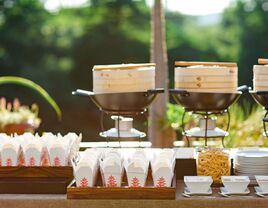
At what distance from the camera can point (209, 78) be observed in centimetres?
281

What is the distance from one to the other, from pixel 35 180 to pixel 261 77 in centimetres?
104

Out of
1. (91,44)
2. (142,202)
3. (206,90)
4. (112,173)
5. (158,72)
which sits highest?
(91,44)

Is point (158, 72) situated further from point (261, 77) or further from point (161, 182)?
point (161, 182)

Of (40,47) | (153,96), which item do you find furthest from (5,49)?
(153,96)

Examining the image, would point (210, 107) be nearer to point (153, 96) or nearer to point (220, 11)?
point (153, 96)

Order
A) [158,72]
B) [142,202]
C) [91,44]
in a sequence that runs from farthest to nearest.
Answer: [91,44] → [158,72] → [142,202]

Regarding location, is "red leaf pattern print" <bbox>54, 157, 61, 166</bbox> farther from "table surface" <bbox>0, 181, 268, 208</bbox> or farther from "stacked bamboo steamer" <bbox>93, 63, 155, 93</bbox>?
"stacked bamboo steamer" <bbox>93, 63, 155, 93</bbox>

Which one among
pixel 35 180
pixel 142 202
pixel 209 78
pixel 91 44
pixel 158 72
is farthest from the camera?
pixel 91 44

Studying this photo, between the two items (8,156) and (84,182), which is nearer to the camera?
(84,182)

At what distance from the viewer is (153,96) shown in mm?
2926

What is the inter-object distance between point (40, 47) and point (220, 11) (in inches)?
112

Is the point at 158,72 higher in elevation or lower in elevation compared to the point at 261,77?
higher

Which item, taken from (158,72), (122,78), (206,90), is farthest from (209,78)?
(158,72)

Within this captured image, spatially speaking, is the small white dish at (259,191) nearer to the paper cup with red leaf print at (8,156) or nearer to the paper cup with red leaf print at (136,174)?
the paper cup with red leaf print at (136,174)
